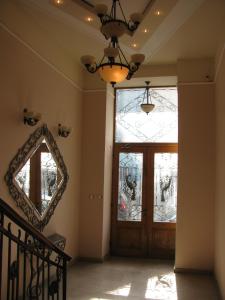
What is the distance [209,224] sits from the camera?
223 inches

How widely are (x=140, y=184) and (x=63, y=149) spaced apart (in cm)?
193

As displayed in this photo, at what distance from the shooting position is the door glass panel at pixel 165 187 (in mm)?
6480

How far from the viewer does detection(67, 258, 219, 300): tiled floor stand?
14.9 ft

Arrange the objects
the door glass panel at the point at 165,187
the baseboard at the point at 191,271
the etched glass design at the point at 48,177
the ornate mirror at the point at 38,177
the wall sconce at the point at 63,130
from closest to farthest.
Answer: the ornate mirror at the point at 38,177
the etched glass design at the point at 48,177
the wall sconce at the point at 63,130
the baseboard at the point at 191,271
the door glass panel at the point at 165,187

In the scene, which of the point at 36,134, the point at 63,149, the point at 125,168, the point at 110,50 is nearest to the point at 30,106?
the point at 36,134

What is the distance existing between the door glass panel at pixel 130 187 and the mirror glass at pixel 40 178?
5.90 ft

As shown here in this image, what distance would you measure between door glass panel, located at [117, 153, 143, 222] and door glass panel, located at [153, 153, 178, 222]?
33 centimetres

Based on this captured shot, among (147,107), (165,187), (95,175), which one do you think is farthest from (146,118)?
(95,175)

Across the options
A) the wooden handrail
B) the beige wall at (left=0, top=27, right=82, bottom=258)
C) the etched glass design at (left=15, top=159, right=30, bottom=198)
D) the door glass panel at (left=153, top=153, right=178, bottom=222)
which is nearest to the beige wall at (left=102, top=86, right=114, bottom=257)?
the beige wall at (left=0, top=27, right=82, bottom=258)

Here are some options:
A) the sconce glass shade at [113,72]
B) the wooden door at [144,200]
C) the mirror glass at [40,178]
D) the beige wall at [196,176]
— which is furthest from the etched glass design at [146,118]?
the sconce glass shade at [113,72]

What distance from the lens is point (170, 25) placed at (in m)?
4.56

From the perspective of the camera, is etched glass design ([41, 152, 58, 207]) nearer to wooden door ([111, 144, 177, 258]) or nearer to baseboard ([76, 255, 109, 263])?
baseboard ([76, 255, 109, 263])

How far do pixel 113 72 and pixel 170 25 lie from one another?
1.78m

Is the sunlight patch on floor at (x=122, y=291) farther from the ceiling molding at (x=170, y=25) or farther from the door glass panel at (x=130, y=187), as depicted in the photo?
the ceiling molding at (x=170, y=25)
